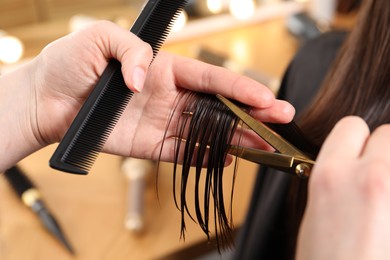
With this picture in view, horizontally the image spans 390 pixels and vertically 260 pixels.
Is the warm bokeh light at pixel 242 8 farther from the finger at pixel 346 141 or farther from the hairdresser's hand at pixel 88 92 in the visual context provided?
the finger at pixel 346 141

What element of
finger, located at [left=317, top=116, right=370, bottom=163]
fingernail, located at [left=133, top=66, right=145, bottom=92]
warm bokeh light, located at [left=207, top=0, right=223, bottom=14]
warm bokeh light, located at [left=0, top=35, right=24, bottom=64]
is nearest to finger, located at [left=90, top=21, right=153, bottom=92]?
fingernail, located at [left=133, top=66, right=145, bottom=92]

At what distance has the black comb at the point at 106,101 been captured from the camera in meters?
0.50

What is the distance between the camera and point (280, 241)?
0.85 m

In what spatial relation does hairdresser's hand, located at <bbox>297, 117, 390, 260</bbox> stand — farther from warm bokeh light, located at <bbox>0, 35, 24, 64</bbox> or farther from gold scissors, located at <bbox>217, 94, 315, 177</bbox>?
warm bokeh light, located at <bbox>0, 35, 24, 64</bbox>

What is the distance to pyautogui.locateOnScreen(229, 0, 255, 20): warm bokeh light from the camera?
135 centimetres

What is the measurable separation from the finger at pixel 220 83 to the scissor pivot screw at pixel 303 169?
0.26ft

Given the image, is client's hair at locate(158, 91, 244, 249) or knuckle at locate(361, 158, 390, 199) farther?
client's hair at locate(158, 91, 244, 249)

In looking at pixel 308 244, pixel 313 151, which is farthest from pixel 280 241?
pixel 308 244

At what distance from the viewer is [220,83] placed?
0.54 metres

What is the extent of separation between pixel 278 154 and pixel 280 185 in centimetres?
33

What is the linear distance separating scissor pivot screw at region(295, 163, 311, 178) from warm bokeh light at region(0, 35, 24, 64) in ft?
2.75

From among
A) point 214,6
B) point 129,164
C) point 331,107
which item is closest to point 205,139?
point 331,107

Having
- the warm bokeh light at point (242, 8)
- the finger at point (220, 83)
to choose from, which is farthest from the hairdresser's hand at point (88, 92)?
the warm bokeh light at point (242, 8)

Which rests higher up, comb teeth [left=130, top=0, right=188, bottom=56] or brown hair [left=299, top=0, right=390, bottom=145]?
brown hair [left=299, top=0, right=390, bottom=145]
